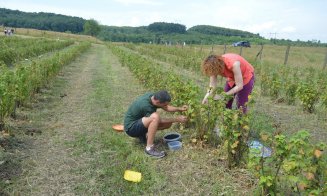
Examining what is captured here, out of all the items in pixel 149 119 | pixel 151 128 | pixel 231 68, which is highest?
pixel 231 68

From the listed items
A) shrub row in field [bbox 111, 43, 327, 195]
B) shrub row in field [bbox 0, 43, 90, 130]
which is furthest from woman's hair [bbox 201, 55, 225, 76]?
shrub row in field [bbox 0, 43, 90, 130]

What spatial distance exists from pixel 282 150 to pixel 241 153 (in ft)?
3.87

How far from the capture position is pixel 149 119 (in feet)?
16.5

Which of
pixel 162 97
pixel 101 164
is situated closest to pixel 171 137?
pixel 162 97

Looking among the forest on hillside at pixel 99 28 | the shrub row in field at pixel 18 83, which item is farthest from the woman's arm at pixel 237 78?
the forest on hillside at pixel 99 28

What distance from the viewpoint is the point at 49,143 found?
17.6ft

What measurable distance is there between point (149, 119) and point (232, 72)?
4.58 feet

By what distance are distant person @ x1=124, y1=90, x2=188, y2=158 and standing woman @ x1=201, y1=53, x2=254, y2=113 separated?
666 millimetres

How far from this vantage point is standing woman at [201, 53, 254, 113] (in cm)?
486

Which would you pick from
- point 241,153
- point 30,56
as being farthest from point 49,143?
point 30,56

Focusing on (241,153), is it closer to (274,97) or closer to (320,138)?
(320,138)

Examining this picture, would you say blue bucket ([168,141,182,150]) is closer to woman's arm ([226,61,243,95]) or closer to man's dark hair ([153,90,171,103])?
man's dark hair ([153,90,171,103])

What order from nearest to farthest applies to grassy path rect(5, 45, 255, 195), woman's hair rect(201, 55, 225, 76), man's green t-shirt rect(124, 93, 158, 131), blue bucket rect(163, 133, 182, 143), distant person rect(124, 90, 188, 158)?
grassy path rect(5, 45, 255, 195), woman's hair rect(201, 55, 225, 76), distant person rect(124, 90, 188, 158), man's green t-shirt rect(124, 93, 158, 131), blue bucket rect(163, 133, 182, 143)

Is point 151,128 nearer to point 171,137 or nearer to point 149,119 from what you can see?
point 149,119
